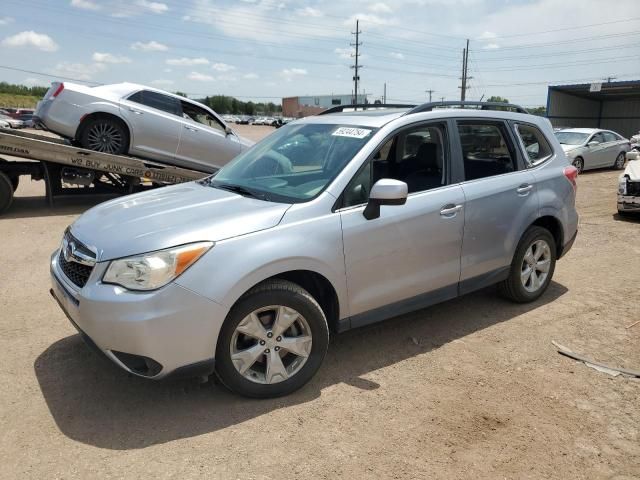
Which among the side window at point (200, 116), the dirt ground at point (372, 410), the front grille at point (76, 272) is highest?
the side window at point (200, 116)

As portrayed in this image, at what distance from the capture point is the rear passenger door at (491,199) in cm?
427

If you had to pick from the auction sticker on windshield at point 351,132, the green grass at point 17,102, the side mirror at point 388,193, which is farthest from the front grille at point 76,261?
the green grass at point 17,102

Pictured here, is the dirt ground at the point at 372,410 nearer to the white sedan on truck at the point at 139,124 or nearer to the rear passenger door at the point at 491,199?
the rear passenger door at the point at 491,199

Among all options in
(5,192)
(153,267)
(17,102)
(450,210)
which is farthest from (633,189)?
(17,102)

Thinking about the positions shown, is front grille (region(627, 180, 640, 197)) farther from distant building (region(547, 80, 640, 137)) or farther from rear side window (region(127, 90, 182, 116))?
distant building (region(547, 80, 640, 137))

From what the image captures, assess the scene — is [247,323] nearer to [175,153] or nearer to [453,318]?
[453,318]

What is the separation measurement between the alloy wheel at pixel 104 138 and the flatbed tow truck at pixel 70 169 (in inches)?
17.1

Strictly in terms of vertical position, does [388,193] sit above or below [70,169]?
above

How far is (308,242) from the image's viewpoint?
3.29 metres

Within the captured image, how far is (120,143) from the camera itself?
998cm

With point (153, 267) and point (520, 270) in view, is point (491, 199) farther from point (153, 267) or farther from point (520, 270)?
point (153, 267)

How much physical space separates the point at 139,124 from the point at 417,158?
716 cm

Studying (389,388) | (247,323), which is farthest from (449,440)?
(247,323)

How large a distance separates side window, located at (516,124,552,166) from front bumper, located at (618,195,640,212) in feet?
16.2
